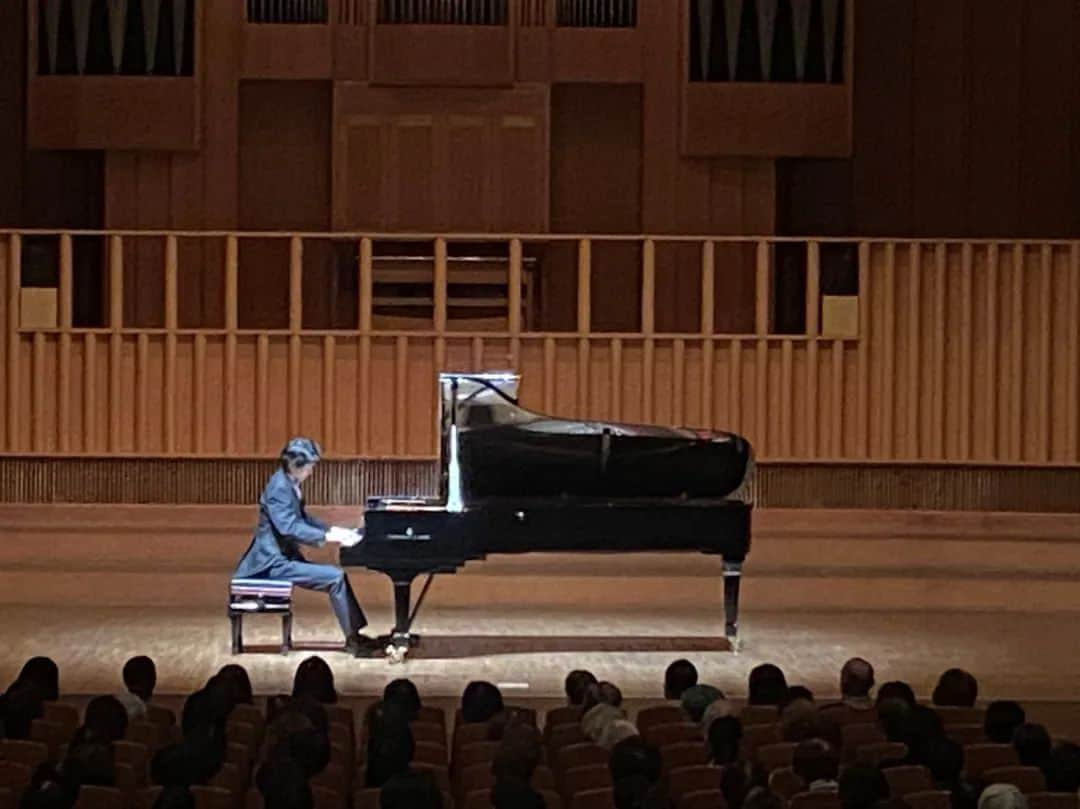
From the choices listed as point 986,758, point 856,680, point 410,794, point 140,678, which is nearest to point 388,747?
point 410,794

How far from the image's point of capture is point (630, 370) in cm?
1062

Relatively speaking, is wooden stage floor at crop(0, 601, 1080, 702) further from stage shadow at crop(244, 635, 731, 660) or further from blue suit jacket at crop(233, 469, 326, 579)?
blue suit jacket at crop(233, 469, 326, 579)

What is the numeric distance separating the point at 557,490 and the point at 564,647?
0.79 m

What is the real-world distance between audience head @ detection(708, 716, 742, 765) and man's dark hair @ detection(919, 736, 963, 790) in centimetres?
49

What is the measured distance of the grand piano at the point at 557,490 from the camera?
825 centimetres

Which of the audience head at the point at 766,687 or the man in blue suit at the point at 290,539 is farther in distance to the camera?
the man in blue suit at the point at 290,539

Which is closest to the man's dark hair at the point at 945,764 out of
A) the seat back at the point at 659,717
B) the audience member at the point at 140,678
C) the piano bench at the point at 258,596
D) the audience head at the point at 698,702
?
the seat back at the point at 659,717

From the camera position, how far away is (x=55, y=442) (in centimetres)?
1049

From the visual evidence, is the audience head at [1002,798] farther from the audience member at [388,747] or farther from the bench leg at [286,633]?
the bench leg at [286,633]

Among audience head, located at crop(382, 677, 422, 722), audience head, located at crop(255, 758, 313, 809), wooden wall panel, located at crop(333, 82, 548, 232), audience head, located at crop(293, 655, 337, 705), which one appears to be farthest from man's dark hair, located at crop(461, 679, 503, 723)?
wooden wall panel, located at crop(333, 82, 548, 232)

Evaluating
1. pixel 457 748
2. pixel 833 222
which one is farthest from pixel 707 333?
pixel 457 748

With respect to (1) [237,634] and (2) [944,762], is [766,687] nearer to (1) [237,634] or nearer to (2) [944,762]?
(2) [944,762]

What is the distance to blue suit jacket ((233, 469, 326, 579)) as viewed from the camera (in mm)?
8242

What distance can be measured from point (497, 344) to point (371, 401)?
75 centimetres
